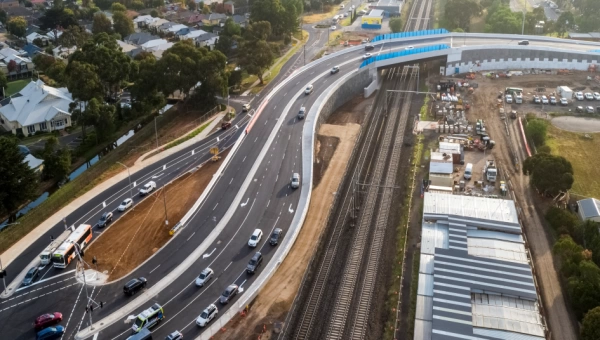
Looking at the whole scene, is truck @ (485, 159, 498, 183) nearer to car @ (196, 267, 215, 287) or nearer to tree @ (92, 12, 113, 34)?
A: car @ (196, 267, 215, 287)

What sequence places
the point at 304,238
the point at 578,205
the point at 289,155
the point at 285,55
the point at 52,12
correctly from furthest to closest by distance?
the point at 52,12
the point at 285,55
the point at 289,155
the point at 578,205
the point at 304,238

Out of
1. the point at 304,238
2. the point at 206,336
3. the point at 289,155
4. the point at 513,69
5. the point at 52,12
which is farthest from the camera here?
the point at 52,12

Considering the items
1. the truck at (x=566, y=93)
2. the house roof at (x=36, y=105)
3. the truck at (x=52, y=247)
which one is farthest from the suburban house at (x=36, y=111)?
the truck at (x=566, y=93)

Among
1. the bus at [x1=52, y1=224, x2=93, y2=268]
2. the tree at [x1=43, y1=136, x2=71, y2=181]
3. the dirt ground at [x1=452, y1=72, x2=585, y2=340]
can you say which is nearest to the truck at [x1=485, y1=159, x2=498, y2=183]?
the dirt ground at [x1=452, y1=72, x2=585, y2=340]

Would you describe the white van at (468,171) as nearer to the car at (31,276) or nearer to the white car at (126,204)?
the white car at (126,204)

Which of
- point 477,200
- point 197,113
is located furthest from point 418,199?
point 197,113

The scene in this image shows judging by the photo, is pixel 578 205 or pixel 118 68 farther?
pixel 118 68

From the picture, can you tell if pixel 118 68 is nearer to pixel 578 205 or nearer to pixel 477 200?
pixel 477 200
